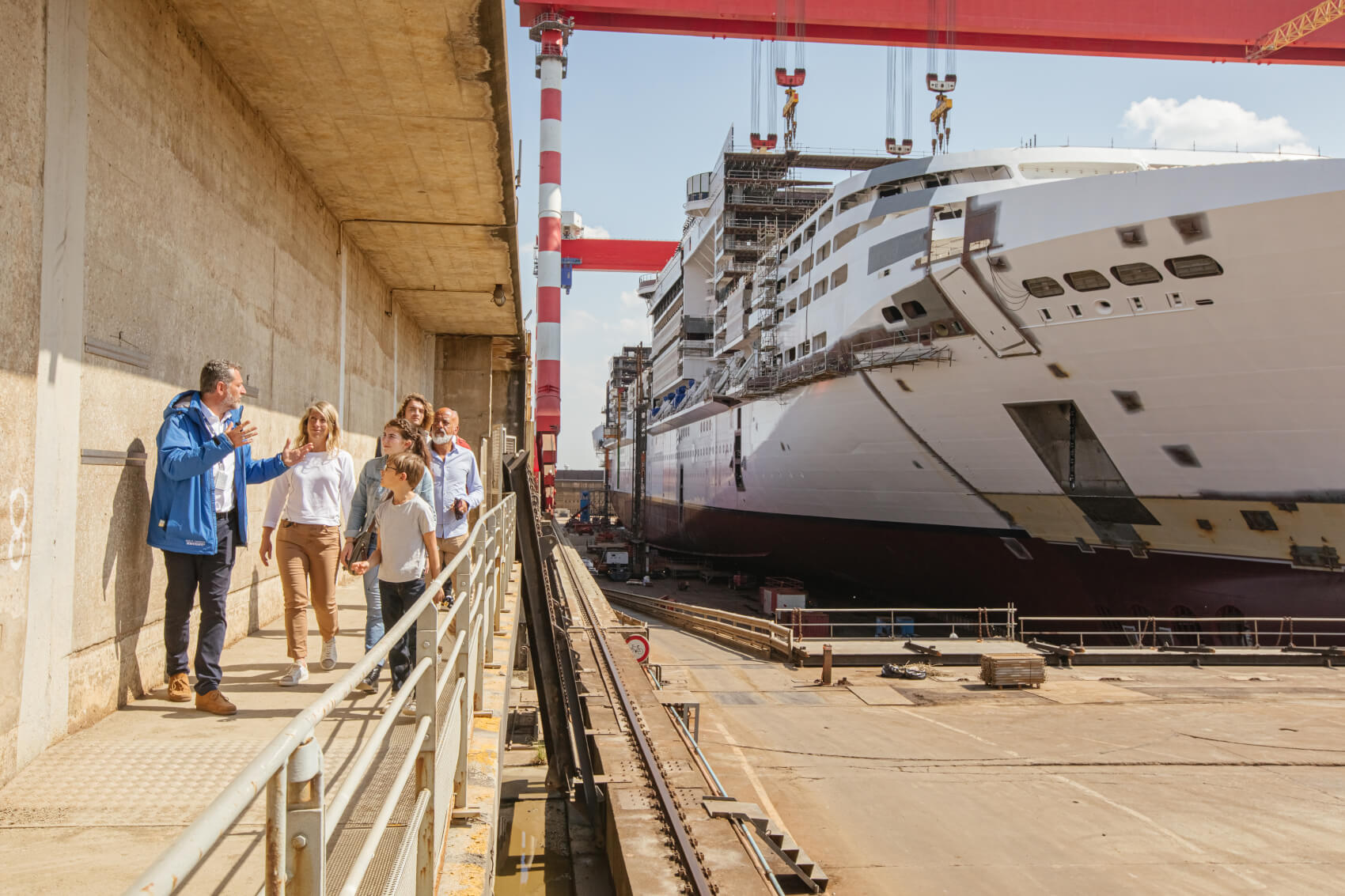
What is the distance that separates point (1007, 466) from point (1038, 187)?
16.9ft

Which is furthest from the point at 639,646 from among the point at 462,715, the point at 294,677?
the point at 462,715

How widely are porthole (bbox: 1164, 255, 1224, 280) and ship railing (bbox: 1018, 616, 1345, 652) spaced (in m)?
5.49

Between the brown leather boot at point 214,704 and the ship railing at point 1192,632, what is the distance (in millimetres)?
13037

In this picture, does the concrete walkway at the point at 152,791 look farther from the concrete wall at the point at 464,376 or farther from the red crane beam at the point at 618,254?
the red crane beam at the point at 618,254

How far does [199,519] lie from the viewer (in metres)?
3.95

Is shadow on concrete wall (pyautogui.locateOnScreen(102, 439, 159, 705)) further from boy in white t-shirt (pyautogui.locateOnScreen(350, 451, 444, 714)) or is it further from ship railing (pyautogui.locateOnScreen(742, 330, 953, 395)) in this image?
ship railing (pyautogui.locateOnScreen(742, 330, 953, 395))

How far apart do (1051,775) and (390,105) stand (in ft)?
28.8

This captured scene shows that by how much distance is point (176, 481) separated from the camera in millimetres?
3926

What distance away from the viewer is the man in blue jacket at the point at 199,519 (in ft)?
12.6

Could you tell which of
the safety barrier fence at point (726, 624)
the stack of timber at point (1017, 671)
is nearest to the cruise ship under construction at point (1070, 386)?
the stack of timber at point (1017, 671)

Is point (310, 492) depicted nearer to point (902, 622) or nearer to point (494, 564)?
point (494, 564)

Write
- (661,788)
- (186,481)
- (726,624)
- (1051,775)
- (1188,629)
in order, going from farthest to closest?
(726,624) → (1188,629) → (1051,775) → (661,788) → (186,481)

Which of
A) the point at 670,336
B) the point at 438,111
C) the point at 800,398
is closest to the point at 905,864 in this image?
the point at 438,111

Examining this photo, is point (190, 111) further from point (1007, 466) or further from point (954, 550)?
point (954, 550)
